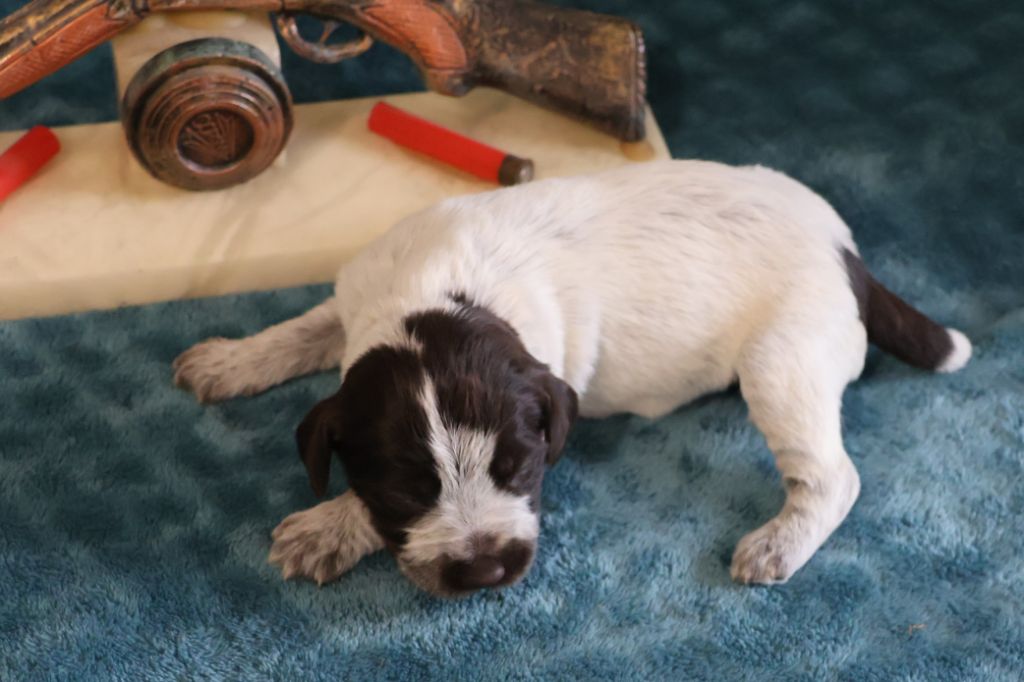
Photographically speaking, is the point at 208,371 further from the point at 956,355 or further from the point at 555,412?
the point at 956,355

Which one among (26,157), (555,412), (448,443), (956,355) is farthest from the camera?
(26,157)

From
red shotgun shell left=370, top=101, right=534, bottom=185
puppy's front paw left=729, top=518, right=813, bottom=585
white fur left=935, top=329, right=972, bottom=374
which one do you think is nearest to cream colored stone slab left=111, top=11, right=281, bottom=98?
red shotgun shell left=370, top=101, right=534, bottom=185

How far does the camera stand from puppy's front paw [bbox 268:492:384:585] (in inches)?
96.6

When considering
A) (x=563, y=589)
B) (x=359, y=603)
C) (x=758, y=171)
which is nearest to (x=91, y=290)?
(x=359, y=603)

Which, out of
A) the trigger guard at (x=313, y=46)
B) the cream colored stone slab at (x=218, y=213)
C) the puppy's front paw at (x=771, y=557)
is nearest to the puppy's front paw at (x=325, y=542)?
the puppy's front paw at (x=771, y=557)

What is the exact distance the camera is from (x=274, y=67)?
313 centimetres

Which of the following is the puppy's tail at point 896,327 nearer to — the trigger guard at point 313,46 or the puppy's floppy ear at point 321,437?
the puppy's floppy ear at point 321,437

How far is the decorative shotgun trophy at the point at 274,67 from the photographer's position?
2965 mm

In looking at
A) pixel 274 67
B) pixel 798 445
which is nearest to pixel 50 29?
pixel 274 67

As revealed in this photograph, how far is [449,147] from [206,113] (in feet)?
2.25

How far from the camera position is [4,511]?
2.59 m

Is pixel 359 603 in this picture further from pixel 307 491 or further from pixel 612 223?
pixel 612 223

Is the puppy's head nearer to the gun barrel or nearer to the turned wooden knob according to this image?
the turned wooden knob

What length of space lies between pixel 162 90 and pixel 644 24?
5.45ft
